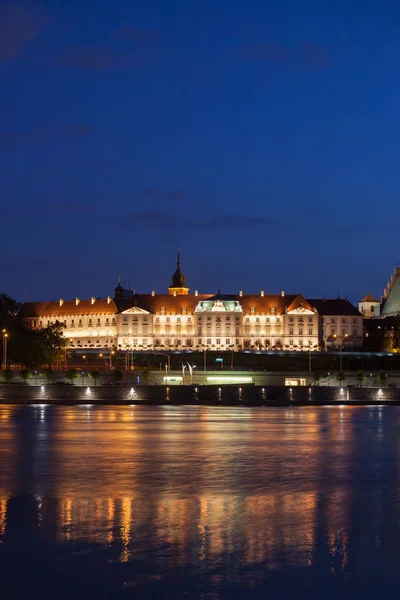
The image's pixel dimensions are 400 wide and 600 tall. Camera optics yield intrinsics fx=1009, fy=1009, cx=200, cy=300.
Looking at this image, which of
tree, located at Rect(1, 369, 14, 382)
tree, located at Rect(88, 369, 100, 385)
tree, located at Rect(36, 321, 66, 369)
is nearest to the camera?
tree, located at Rect(1, 369, 14, 382)

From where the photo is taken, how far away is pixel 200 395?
82688 mm

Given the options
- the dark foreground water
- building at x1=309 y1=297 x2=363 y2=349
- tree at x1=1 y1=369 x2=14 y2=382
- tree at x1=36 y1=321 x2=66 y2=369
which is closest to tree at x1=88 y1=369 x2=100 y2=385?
tree at x1=1 y1=369 x2=14 y2=382

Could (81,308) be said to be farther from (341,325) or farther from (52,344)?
(52,344)

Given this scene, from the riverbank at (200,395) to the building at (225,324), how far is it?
97.9 meters

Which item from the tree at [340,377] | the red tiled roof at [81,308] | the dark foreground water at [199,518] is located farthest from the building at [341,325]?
the dark foreground water at [199,518]

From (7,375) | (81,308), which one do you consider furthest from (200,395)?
(81,308)

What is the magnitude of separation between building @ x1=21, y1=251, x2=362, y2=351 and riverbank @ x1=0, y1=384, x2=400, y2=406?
97948 millimetres

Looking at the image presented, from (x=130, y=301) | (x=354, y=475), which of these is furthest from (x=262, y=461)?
(x=130, y=301)

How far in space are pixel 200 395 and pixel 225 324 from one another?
10122cm

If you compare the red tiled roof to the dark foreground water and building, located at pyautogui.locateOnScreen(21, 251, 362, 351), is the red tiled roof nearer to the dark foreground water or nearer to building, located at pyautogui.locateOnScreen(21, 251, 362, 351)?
building, located at pyautogui.locateOnScreen(21, 251, 362, 351)

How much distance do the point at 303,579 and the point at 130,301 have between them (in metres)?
176

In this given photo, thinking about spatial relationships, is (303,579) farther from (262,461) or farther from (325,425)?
(325,425)

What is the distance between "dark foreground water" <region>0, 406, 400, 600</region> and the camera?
14.5 metres

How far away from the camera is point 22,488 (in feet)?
78.6
